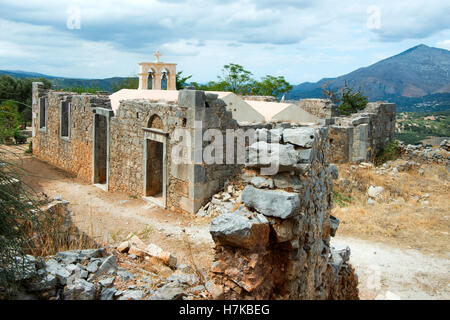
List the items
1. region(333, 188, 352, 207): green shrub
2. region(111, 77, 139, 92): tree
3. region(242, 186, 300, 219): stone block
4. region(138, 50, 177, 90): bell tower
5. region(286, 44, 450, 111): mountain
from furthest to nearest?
region(286, 44, 450, 111): mountain, region(111, 77, 139, 92): tree, region(138, 50, 177, 90): bell tower, region(333, 188, 352, 207): green shrub, region(242, 186, 300, 219): stone block

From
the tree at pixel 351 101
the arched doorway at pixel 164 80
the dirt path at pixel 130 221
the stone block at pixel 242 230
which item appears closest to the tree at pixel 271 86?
the tree at pixel 351 101

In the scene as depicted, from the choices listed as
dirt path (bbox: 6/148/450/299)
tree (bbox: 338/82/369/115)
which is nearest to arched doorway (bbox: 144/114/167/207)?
dirt path (bbox: 6/148/450/299)

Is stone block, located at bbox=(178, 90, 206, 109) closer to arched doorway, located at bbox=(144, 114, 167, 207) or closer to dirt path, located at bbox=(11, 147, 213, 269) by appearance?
arched doorway, located at bbox=(144, 114, 167, 207)

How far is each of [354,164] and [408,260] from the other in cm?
650

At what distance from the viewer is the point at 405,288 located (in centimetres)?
625

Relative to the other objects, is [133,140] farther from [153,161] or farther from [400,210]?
[400,210]

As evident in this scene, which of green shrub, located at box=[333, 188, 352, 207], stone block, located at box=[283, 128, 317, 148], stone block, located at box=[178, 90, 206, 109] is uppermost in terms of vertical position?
stone block, located at box=[178, 90, 206, 109]

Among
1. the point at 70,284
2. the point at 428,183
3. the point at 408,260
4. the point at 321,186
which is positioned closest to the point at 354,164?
the point at 428,183

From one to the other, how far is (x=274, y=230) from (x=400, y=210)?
7687 mm

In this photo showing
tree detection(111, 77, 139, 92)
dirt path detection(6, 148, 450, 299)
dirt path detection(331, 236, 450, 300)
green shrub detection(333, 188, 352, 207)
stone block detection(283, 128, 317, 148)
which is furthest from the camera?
tree detection(111, 77, 139, 92)

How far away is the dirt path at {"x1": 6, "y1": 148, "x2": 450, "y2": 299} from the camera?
6281 millimetres

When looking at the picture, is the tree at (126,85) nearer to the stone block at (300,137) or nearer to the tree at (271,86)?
the tree at (271,86)

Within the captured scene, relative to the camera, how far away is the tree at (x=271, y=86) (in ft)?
122

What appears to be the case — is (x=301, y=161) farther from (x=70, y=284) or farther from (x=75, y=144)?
(x=75, y=144)
